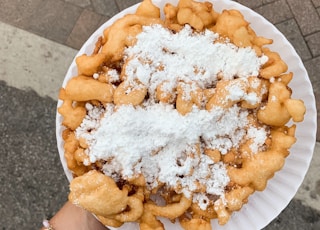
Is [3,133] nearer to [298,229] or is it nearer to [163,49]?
[163,49]

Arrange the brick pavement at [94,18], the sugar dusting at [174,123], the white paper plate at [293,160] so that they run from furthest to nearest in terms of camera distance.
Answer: the brick pavement at [94,18] → the white paper plate at [293,160] → the sugar dusting at [174,123]

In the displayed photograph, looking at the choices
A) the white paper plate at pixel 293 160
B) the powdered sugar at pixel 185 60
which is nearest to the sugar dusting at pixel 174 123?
the powdered sugar at pixel 185 60

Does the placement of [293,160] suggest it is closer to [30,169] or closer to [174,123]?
[174,123]

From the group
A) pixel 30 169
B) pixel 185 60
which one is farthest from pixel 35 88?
pixel 185 60

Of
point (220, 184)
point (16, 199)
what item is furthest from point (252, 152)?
point (16, 199)

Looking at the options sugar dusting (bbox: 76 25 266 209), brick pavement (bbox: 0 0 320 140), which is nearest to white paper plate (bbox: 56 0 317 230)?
sugar dusting (bbox: 76 25 266 209)

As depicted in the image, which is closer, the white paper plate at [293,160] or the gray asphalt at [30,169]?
the white paper plate at [293,160]

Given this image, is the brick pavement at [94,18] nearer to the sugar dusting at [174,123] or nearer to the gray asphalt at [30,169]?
the gray asphalt at [30,169]
